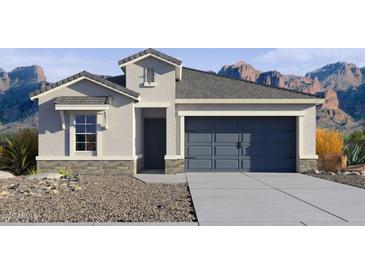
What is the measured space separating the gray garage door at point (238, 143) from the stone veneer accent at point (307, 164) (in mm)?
609

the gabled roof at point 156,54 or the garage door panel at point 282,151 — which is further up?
the gabled roof at point 156,54

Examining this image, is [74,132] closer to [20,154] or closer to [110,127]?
[110,127]

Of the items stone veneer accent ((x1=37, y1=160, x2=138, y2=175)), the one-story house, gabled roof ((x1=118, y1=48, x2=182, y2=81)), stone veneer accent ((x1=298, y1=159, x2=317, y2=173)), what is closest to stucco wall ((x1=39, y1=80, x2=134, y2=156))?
the one-story house

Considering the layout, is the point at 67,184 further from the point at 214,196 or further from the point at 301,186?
the point at 301,186

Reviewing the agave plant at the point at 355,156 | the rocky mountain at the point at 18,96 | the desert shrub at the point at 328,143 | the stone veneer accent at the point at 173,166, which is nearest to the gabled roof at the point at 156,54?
the stone veneer accent at the point at 173,166

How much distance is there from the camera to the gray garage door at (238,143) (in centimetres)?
1802

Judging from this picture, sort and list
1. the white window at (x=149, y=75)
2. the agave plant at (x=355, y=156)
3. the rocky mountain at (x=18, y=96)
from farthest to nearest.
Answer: the rocky mountain at (x=18, y=96) < the agave plant at (x=355, y=156) < the white window at (x=149, y=75)

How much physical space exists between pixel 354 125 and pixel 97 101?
56427 millimetres

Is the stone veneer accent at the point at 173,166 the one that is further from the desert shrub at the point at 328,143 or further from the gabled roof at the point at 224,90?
the desert shrub at the point at 328,143

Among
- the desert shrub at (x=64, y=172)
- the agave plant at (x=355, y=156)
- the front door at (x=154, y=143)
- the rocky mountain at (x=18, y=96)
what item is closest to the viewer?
the desert shrub at (x=64, y=172)

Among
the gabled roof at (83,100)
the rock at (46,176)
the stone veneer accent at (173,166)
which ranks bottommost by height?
the rock at (46,176)

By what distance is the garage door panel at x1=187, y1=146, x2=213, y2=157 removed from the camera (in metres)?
18.0

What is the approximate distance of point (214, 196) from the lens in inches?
442

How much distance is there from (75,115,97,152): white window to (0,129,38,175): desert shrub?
2.26 m
